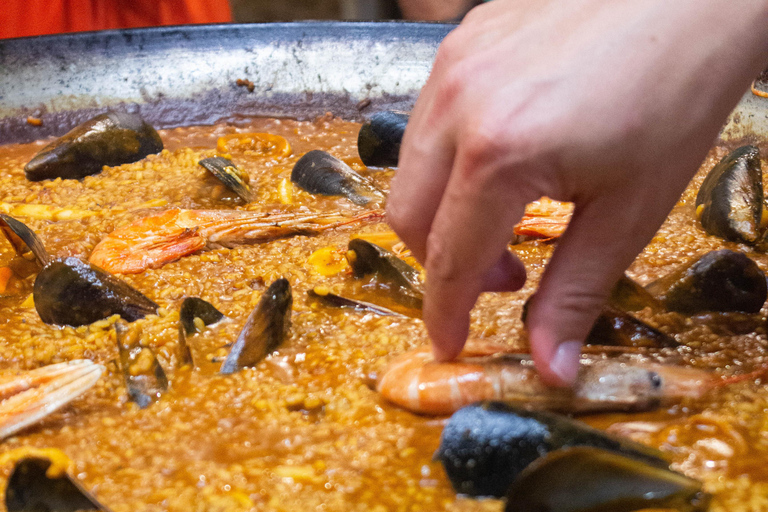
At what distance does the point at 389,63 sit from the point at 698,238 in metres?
2.20

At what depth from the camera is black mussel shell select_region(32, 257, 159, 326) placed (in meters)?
1.79

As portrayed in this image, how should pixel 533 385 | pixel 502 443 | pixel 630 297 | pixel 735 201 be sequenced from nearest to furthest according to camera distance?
pixel 502 443 → pixel 533 385 → pixel 630 297 → pixel 735 201

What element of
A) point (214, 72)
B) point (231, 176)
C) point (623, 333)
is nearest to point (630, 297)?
point (623, 333)

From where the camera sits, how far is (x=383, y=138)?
3018mm

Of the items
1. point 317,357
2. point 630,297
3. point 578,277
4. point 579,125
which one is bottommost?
point 317,357

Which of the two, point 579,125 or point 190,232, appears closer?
point 579,125

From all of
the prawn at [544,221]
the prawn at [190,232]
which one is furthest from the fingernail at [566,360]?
the prawn at [190,232]

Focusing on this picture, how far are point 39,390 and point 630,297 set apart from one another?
5.17ft

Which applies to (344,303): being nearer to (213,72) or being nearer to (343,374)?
(343,374)

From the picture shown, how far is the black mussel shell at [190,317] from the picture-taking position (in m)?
1.65

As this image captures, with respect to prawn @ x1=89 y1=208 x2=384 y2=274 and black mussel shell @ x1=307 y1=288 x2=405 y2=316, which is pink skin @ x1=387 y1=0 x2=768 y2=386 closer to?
black mussel shell @ x1=307 y1=288 x2=405 y2=316

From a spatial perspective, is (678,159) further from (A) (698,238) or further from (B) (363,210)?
(B) (363,210)

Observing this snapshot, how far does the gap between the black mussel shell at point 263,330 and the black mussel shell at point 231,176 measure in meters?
1.11

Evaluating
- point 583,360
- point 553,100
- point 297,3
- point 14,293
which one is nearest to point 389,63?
point 14,293
